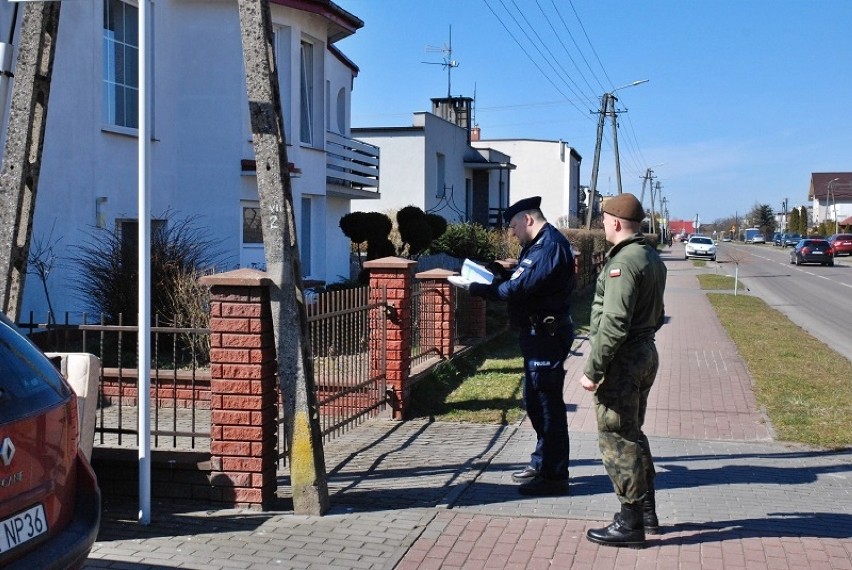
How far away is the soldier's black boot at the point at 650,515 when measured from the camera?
5.42 m

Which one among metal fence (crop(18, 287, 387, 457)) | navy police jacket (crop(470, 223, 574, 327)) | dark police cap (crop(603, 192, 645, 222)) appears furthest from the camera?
metal fence (crop(18, 287, 387, 457))

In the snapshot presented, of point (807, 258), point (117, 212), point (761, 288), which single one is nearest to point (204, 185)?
point (117, 212)

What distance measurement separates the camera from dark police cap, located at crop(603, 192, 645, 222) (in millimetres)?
5211

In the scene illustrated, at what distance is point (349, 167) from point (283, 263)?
14.9 metres

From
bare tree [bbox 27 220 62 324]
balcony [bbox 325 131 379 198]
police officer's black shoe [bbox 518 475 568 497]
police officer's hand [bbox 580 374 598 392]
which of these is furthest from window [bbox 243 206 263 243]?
police officer's hand [bbox 580 374 598 392]

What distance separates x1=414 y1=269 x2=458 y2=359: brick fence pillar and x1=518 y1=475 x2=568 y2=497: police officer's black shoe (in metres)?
4.85

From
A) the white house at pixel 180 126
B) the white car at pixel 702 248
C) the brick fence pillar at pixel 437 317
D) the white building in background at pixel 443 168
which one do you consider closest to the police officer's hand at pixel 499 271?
the brick fence pillar at pixel 437 317

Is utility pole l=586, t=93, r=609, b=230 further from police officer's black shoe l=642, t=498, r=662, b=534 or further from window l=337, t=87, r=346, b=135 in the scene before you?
police officer's black shoe l=642, t=498, r=662, b=534

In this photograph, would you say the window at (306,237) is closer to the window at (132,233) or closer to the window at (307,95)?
the window at (307,95)


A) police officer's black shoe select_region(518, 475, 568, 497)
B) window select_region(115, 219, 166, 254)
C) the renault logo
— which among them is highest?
window select_region(115, 219, 166, 254)

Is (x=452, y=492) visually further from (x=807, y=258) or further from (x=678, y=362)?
(x=807, y=258)

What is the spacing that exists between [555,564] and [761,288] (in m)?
29.7

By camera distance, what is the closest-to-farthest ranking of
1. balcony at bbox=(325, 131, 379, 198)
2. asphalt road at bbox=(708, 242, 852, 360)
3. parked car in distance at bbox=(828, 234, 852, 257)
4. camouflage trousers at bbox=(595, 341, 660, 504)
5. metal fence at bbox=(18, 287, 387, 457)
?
camouflage trousers at bbox=(595, 341, 660, 504)
metal fence at bbox=(18, 287, 387, 457)
asphalt road at bbox=(708, 242, 852, 360)
balcony at bbox=(325, 131, 379, 198)
parked car in distance at bbox=(828, 234, 852, 257)

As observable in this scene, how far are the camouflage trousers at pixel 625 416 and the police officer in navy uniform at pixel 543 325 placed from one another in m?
1.02
